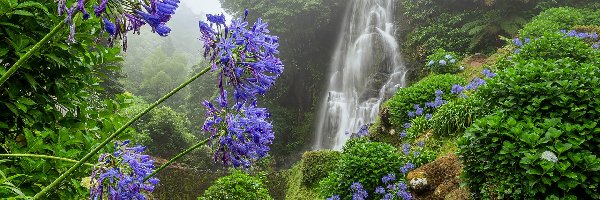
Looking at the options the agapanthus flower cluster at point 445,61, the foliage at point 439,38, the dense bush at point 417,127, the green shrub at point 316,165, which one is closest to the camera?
the dense bush at point 417,127

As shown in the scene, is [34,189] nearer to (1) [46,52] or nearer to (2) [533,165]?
(1) [46,52]

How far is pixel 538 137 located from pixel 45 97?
129 inches

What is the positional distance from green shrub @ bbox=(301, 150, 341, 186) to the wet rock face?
390 cm

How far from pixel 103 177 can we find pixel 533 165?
3.08m

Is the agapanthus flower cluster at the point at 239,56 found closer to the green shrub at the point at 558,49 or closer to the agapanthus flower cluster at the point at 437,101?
the green shrub at the point at 558,49

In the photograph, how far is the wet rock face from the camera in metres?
4.39

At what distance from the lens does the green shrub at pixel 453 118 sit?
566cm

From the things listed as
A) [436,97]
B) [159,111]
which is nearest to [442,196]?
[436,97]

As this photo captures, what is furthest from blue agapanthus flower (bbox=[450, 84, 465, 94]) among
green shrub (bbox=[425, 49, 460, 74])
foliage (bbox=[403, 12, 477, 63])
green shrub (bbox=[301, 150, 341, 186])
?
foliage (bbox=[403, 12, 477, 63])

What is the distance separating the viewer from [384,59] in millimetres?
15461

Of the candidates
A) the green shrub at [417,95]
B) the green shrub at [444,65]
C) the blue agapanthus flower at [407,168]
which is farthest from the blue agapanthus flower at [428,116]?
the green shrub at [444,65]

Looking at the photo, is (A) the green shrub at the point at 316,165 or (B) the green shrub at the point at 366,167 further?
(A) the green shrub at the point at 316,165

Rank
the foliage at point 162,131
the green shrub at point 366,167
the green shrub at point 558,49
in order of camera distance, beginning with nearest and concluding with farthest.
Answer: the green shrub at point 558,49 → the green shrub at point 366,167 → the foliage at point 162,131

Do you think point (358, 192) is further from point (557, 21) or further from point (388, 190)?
point (557, 21)
